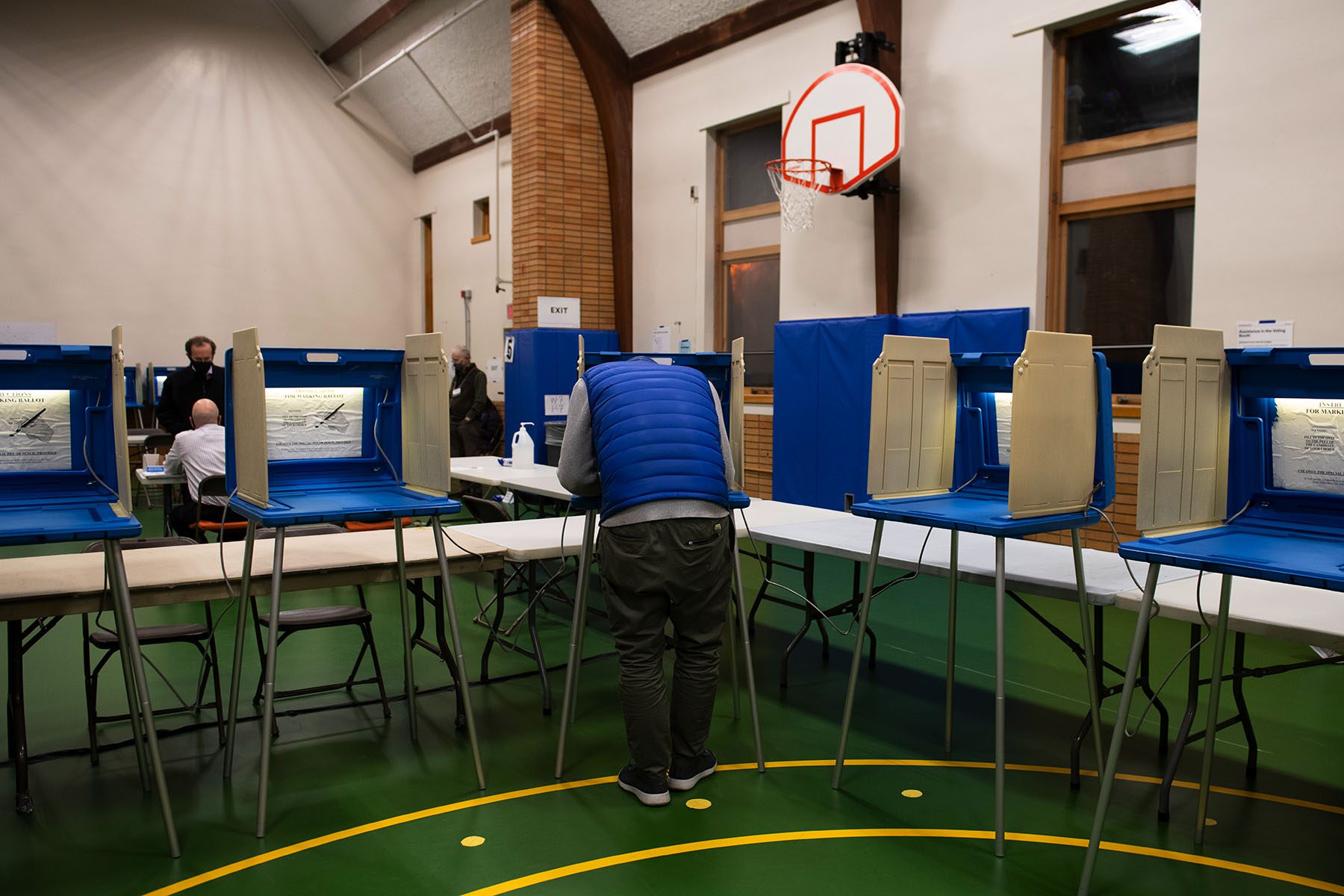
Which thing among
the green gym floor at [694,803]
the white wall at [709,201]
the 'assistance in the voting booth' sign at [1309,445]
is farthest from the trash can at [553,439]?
the 'assistance in the voting booth' sign at [1309,445]

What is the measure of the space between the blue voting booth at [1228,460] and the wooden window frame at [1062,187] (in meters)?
3.94

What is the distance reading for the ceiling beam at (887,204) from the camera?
7328 mm

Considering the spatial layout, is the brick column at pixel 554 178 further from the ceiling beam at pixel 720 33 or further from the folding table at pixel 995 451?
the folding table at pixel 995 451

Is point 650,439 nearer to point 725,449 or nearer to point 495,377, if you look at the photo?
point 725,449

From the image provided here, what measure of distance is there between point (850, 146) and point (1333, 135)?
2948 millimetres

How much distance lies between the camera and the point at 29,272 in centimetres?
1179

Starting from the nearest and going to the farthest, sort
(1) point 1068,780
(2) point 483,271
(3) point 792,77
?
(1) point 1068,780, (3) point 792,77, (2) point 483,271

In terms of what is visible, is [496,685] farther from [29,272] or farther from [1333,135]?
[29,272]

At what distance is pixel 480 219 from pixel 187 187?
12.4 feet

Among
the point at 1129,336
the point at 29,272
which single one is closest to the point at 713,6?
the point at 1129,336

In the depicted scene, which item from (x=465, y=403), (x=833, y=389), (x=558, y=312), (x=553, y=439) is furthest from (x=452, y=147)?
(x=833, y=389)

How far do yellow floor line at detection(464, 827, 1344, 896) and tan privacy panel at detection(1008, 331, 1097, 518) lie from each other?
976mm

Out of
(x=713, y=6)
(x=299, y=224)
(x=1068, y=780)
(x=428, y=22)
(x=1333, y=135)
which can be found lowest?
(x=1068, y=780)

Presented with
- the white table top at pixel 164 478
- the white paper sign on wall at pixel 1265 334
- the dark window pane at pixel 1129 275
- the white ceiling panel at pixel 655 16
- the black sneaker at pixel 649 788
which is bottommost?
the black sneaker at pixel 649 788
